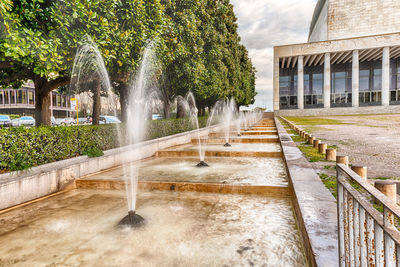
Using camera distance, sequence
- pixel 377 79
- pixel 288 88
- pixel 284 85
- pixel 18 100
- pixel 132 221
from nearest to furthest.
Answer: pixel 132 221 < pixel 377 79 < pixel 288 88 < pixel 18 100 < pixel 284 85

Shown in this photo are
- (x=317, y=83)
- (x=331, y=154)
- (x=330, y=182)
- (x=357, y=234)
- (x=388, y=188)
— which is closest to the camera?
(x=357, y=234)

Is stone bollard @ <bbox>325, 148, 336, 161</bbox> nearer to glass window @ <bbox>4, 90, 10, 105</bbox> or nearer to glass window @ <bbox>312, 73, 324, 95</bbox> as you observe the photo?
glass window @ <bbox>312, 73, 324, 95</bbox>

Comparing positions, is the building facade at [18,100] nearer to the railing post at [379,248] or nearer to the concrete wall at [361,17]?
the railing post at [379,248]

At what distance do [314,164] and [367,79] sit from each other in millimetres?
49343

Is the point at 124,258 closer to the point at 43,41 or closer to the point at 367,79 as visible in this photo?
the point at 43,41

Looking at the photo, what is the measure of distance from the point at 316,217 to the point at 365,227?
61.4 inches

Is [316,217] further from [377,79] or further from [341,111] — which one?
[377,79]

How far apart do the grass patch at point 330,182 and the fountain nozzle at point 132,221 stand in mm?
2791

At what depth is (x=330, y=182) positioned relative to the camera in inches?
159

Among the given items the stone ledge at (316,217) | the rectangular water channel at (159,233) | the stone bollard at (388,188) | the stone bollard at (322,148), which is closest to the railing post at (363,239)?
Answer: the stone ledge at (316,217)

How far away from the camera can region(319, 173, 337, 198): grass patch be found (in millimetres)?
3668

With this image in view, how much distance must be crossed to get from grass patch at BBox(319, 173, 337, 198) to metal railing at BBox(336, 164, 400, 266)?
2.13 meters

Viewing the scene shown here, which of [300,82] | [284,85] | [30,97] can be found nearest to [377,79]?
[300,82]

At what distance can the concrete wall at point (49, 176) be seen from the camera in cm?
423
